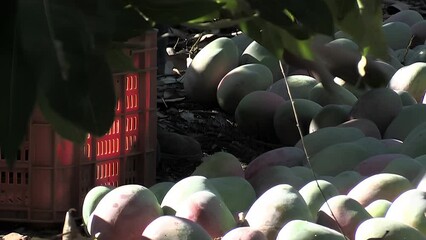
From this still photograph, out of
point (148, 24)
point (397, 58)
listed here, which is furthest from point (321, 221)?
point (397, 58)

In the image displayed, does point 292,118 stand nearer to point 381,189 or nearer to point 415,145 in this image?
point 415,145

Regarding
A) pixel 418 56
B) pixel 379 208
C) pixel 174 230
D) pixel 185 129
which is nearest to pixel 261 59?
pixel 185 129

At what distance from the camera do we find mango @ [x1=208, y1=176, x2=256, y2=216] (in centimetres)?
254

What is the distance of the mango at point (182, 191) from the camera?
242 centimetres

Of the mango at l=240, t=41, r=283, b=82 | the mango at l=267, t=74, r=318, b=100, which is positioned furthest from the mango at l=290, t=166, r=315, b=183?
the mango at l=240, t=41, r=283, b=82

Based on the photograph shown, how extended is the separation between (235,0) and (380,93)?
3008 millimetres

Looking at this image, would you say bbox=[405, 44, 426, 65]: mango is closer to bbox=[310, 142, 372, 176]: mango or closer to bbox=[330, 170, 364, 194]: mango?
bbox=[310, 142, 372, 176]: mango

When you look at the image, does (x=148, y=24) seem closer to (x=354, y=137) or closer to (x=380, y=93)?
(x=354, y=137)

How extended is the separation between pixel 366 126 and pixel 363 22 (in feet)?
8.76

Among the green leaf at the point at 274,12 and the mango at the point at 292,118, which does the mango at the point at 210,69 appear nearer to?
the mango at the point at 292,118

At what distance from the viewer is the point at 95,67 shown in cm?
57

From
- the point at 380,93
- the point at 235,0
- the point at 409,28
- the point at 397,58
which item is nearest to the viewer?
the point at 235,0

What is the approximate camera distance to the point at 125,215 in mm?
2312

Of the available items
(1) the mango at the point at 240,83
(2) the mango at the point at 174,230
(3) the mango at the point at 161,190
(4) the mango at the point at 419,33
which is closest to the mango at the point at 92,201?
(3) the mango at the point at 161,190
